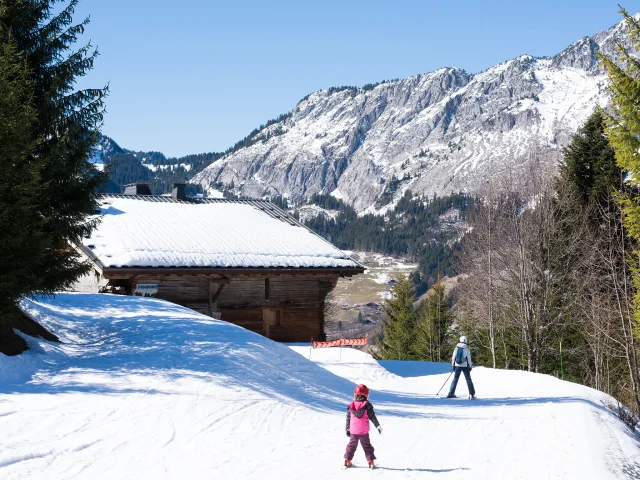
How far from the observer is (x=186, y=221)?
26250 millimetres

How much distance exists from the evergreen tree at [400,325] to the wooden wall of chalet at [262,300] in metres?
15.5

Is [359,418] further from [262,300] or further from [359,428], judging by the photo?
[262,300]

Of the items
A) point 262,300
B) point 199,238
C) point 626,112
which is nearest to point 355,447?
point 626,112

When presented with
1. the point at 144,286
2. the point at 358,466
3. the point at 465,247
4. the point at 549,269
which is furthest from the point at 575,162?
the point at 358,466

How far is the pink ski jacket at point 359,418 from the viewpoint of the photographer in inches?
333

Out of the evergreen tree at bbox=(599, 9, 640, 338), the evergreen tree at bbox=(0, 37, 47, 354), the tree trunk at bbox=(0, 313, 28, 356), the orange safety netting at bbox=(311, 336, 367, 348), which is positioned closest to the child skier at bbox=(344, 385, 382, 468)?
the evergreen tree at bbox=(0, 37, 47, 354)

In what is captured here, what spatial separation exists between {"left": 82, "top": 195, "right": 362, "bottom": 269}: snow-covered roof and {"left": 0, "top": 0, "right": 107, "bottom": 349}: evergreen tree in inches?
197

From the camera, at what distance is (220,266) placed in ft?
71.8

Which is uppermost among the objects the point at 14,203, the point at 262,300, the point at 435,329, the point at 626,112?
the point at 626,112

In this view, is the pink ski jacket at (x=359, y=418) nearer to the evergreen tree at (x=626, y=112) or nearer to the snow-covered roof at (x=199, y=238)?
the evergreen tree at (x=626, y=112)

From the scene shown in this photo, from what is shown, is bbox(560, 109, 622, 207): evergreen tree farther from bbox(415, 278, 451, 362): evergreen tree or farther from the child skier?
the child skier

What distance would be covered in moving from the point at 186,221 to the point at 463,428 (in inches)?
684

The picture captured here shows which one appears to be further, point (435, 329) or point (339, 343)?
point (435, 329)

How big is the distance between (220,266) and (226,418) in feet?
40.4
